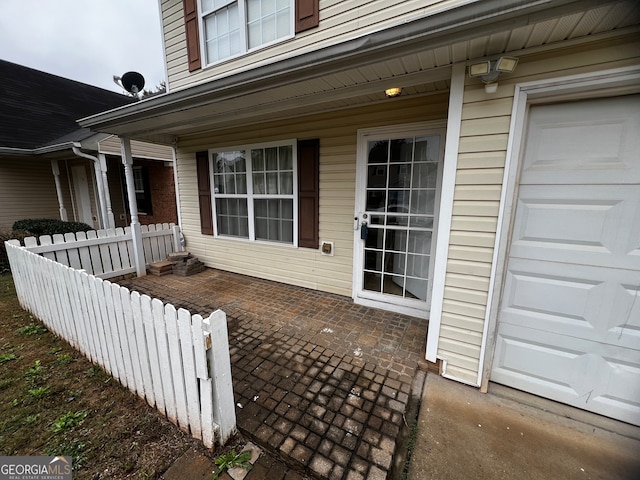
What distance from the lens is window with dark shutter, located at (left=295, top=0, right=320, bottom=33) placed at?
307 centimetres

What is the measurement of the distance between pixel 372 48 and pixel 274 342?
2.67 meters

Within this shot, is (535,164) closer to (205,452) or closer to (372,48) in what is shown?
(372,48)

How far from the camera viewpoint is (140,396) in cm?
192

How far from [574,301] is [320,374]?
1.93m

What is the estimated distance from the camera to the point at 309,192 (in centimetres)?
364

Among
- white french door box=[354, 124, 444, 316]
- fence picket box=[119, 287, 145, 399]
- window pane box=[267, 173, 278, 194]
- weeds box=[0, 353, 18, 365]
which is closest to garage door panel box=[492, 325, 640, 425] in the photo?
white french door box=[354, 124, 444, 316]

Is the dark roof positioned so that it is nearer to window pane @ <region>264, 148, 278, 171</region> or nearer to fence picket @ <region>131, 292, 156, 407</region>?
window pane @ <region>264, 148, 278, 171</region>

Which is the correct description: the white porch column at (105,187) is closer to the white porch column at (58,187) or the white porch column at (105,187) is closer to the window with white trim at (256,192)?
the white porch column at (58,187)

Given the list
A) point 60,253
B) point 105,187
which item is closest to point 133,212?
point 60,253

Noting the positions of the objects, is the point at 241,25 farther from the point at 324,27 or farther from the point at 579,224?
the point at 579,224

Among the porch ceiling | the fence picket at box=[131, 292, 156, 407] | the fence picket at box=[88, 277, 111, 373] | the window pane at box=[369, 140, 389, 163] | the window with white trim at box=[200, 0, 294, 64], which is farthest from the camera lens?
the window with white trim at box=[200, 0, 294, 64]

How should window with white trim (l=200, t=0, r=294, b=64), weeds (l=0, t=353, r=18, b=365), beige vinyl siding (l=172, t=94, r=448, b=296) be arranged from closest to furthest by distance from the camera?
1. weeds (l=0, t=353, r=18, b=365)
2. beige vinyl siding (l=172, t=94, r=448, b=296)
3. window with white trim (l=200, t=0, r=294, b=64)

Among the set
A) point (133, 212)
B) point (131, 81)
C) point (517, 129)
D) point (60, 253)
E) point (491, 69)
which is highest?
point (131, 81)

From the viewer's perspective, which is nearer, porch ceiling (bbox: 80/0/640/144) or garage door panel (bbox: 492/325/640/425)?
porch ceiling (bbox: 80/0/640/144)
